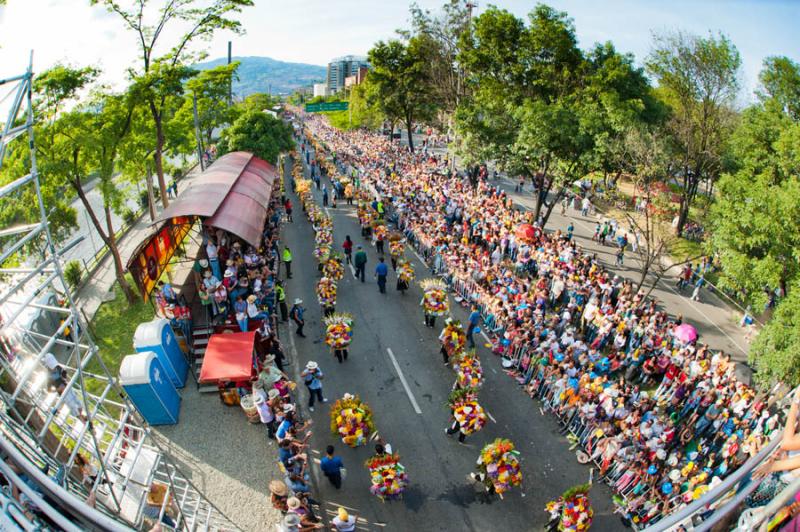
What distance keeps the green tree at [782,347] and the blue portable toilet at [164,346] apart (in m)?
16.1

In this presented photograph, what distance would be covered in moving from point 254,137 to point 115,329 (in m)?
17.2

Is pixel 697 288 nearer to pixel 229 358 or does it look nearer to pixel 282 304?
pixel 282 304

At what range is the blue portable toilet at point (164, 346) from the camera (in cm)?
1188

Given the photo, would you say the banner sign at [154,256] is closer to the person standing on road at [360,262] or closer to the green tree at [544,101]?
the person standing on road at [360,262]

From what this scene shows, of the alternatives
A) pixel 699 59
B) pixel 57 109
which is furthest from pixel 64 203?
pixel 699 59

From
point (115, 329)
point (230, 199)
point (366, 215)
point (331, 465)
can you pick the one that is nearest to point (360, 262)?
point (366, 215)

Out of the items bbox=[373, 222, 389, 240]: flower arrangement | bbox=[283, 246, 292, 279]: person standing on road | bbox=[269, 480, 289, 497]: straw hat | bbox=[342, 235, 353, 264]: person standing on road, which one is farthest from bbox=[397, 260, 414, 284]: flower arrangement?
bbox=[269, 480, 289, 497]: straw hat

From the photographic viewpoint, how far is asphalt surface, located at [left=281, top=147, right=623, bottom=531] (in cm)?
965

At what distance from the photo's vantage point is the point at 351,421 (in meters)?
10.3

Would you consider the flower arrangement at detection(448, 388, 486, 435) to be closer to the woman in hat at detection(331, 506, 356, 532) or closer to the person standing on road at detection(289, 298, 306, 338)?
the woman in hat at detection(331, 506, 356, 532)

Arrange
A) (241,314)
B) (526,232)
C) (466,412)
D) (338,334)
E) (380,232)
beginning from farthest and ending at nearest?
(380,232) < (526,232) < (241,314) < (338,334) < (466,412)

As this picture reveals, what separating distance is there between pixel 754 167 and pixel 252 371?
67.7ft

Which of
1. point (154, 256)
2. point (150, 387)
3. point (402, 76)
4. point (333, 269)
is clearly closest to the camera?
point (150, 387)

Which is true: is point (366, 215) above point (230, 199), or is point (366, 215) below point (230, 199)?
below
